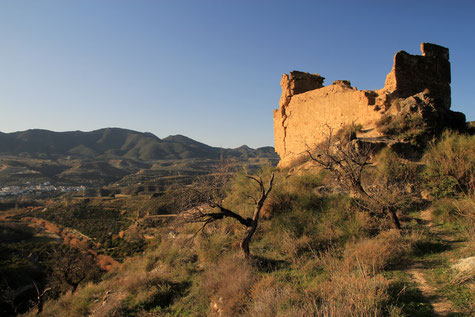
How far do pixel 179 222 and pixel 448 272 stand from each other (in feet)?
15.3

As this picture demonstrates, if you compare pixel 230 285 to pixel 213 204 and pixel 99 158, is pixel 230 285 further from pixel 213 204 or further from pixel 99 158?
pixel 99 158

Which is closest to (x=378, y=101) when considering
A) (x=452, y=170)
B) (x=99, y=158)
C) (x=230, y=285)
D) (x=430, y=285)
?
(x=452, y=170)

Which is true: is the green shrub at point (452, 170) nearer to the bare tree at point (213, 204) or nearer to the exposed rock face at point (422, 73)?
the exposed rock face at point (422, 73)

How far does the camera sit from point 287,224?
6.23m

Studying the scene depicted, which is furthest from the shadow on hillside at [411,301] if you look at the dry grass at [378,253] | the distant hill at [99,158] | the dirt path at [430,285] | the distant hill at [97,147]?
the distant hill at [97,147]

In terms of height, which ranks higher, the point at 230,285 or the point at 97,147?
the point at 97,147

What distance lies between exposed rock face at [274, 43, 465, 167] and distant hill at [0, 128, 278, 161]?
65.7m

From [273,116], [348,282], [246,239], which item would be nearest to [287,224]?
[246,239]

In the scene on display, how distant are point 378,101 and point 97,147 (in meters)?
122

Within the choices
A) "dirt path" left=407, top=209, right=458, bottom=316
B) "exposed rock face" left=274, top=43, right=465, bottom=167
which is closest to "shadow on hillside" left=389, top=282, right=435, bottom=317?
"dirt path" left=407, top=209, right=458, bottom=316

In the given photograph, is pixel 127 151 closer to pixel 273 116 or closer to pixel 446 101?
pixel 273 116

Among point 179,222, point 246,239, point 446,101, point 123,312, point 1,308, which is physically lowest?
point 1,308

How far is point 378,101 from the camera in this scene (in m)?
9.57

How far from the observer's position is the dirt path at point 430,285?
2.68 metres
